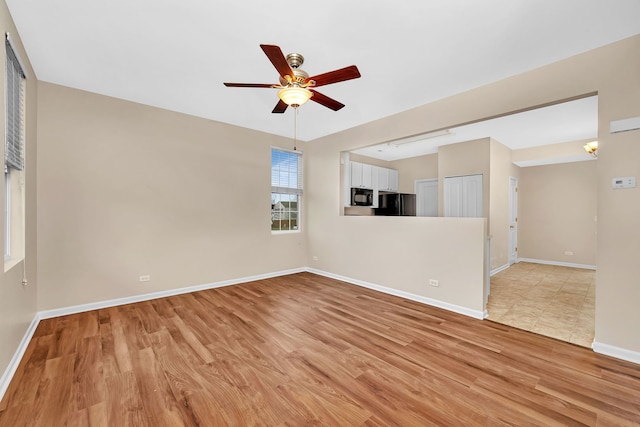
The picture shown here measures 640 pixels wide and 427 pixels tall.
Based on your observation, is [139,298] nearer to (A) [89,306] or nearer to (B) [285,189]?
(A) [89,306]

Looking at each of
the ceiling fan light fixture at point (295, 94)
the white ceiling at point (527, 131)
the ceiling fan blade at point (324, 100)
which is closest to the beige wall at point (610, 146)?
the white ceiling at point (527, 131)

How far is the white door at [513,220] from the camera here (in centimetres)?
645

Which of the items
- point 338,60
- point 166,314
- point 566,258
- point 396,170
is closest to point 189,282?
point 166,314

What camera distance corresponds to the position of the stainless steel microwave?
5625 millimetres

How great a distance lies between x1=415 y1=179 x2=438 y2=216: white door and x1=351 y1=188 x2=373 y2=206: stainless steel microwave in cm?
154

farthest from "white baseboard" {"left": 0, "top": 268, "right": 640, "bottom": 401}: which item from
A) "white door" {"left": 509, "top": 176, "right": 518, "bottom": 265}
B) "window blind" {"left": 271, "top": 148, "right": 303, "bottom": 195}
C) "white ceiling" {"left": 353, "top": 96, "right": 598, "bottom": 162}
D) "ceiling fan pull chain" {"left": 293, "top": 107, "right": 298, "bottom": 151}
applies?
"white door" {"left": 509, "top": 176, "right": 518, "bottom": 265}

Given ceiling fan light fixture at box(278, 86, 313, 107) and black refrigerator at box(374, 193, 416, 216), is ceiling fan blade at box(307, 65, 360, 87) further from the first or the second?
black refrigerator at box(374, 193, 416, 216)

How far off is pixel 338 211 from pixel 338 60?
2963 millimetres

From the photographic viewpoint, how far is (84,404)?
1.79 meters

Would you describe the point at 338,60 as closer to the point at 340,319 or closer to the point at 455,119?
the point at 455,119

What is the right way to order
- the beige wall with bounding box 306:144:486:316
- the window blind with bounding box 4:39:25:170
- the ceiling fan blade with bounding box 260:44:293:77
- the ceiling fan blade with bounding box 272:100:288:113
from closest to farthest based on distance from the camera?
the ceiling fan blade with bounding box 260:44:293:77, the window blind with bounding box 4:39:25:170, the ceiling fan blade with bounding box 272:100:288:113, the beige wall with bounding box 306:144:486:316

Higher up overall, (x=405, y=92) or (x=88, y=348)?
(x=405, y=92)

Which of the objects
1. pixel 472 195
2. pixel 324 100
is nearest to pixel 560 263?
pixel 472 195

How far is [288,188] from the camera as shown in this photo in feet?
18.5
